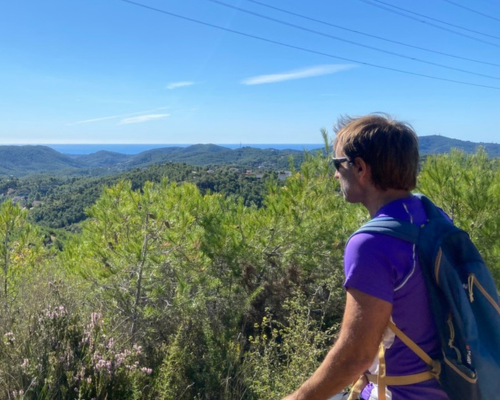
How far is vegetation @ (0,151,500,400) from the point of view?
251cm

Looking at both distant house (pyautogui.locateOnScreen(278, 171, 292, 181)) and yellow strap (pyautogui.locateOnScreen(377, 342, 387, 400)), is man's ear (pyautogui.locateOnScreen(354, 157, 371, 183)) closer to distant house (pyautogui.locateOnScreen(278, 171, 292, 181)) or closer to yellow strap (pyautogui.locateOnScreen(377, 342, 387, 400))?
yellow strap (pyautogui.locateOnScreen(377, 342, 387, 400))

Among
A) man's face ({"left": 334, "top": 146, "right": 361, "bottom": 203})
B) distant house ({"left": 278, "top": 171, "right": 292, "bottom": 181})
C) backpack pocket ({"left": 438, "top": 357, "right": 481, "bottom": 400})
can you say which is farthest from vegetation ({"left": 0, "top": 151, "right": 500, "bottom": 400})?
man's face ({"left": 334, "top": 146, "right": 361, "bottom": 203})

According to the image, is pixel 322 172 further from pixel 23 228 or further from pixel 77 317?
pixel 23 228

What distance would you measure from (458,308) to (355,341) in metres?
0.30

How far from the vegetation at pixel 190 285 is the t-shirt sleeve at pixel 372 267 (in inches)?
66.7

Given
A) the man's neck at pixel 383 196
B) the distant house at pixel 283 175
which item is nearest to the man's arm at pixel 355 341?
the man's neck at pixel 383 196

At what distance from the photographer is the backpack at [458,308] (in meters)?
1.06

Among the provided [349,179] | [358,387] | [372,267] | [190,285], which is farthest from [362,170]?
[190,285]

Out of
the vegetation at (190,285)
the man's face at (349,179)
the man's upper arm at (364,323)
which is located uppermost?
the man's face at (349,179)

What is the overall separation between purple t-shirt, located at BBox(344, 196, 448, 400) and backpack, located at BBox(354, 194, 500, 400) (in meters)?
0.02

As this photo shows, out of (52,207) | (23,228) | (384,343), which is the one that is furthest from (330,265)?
(52,207)

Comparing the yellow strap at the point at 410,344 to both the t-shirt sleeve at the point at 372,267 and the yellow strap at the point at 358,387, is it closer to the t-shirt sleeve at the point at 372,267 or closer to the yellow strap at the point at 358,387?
the t-shirt sleeve at the point at 372,267

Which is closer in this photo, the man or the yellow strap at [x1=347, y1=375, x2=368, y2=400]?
the man

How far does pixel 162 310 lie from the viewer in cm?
352
